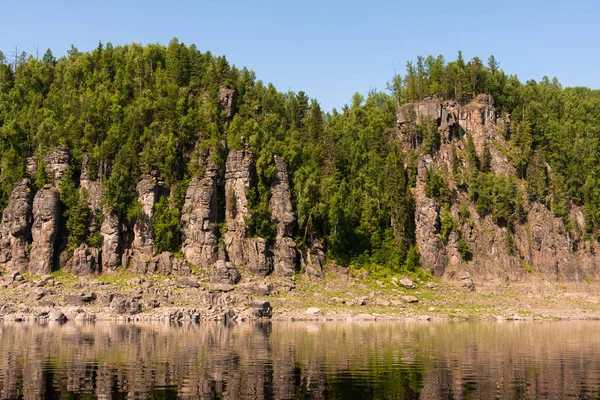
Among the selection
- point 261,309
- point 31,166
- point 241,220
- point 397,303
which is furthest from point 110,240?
point 397,303

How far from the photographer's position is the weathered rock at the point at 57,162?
407ft

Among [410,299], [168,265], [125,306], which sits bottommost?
[410,299]

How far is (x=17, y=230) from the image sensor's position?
11706 centimetres

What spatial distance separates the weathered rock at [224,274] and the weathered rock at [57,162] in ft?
121

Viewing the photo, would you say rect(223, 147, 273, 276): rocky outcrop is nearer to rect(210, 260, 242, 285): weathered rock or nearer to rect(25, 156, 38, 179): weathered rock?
rect(210, 260, 242, 285): weathered rock

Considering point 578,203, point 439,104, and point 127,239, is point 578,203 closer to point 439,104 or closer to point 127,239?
point 439,104

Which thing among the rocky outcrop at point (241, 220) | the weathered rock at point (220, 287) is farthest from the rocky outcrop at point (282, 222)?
the weathered rock at point (220, 287)

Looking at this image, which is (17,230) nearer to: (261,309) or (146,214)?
(146,214)

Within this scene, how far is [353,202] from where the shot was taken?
440 feet

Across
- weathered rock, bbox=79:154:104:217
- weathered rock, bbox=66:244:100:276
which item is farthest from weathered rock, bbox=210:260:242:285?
weathered rock, bbox=79:154:104:217

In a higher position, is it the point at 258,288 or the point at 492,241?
the point at 492,241

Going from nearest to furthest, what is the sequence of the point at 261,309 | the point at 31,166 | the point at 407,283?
the point at 261,309 → the point at 407,283 → the point at 31,166

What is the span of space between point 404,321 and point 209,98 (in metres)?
69.5

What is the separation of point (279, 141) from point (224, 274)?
36.9 metres
